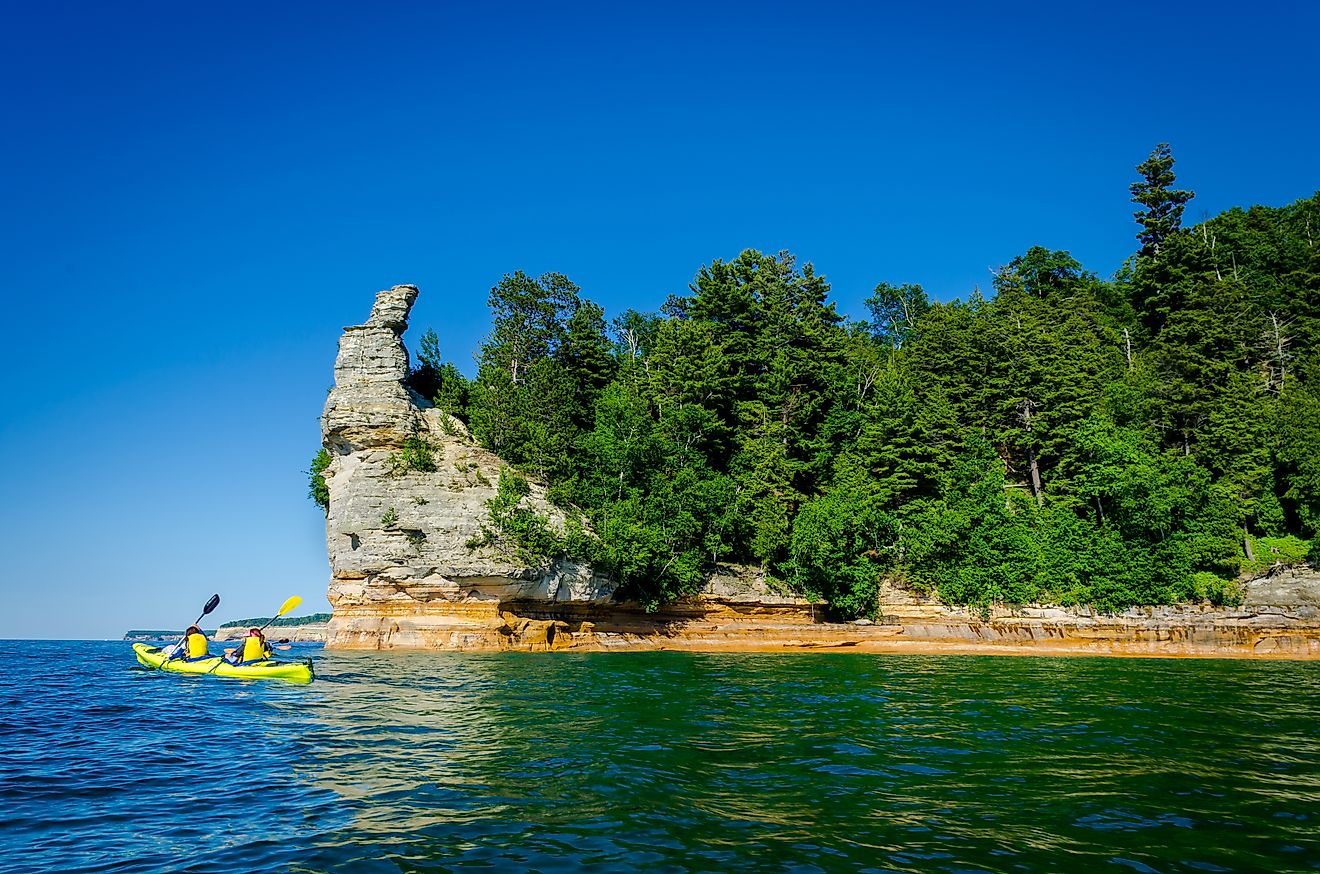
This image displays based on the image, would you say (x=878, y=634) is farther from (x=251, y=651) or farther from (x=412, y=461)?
(x=251, y=651)

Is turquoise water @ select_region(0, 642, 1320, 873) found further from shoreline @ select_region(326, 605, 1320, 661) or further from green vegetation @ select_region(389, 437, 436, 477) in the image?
green vegetation @ select_region(389, 437, 436, 477)

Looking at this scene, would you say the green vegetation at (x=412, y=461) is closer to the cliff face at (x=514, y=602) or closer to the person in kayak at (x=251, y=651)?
the cliff face at (x=514, y=602)

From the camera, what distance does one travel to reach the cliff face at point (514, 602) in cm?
3509

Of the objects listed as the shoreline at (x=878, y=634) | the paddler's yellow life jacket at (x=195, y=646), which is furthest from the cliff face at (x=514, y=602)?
the paddler's yellow life jacket at (x=195, y=646)

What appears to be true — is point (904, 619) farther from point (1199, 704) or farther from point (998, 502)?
point (1199, 704)

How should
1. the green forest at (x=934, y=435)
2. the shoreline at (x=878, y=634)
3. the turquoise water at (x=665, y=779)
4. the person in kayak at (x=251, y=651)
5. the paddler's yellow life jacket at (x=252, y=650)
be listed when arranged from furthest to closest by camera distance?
the green forest at (x=934, y=435) → the shoreline at (x=878, y=634) → the paddler's yellow life jacket at (x=252, y=650) → the person in kayak at (x=251, y=651) → the turquoise water at (x=665, y=779)

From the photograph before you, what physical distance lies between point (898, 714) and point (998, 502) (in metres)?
28.0

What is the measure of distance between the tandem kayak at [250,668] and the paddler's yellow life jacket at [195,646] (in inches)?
11.7

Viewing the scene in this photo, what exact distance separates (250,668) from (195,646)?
3.31 metres

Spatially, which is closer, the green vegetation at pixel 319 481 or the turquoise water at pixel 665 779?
the turquoise water at pixel 665 779

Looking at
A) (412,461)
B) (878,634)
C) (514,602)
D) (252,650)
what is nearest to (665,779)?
(252,650)

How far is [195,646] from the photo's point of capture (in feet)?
80.9

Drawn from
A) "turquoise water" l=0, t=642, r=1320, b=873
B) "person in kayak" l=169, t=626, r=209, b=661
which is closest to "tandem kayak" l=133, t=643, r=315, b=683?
"person in kayak" l=169, t=626, r=209, b=661

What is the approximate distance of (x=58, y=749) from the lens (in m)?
13.0
